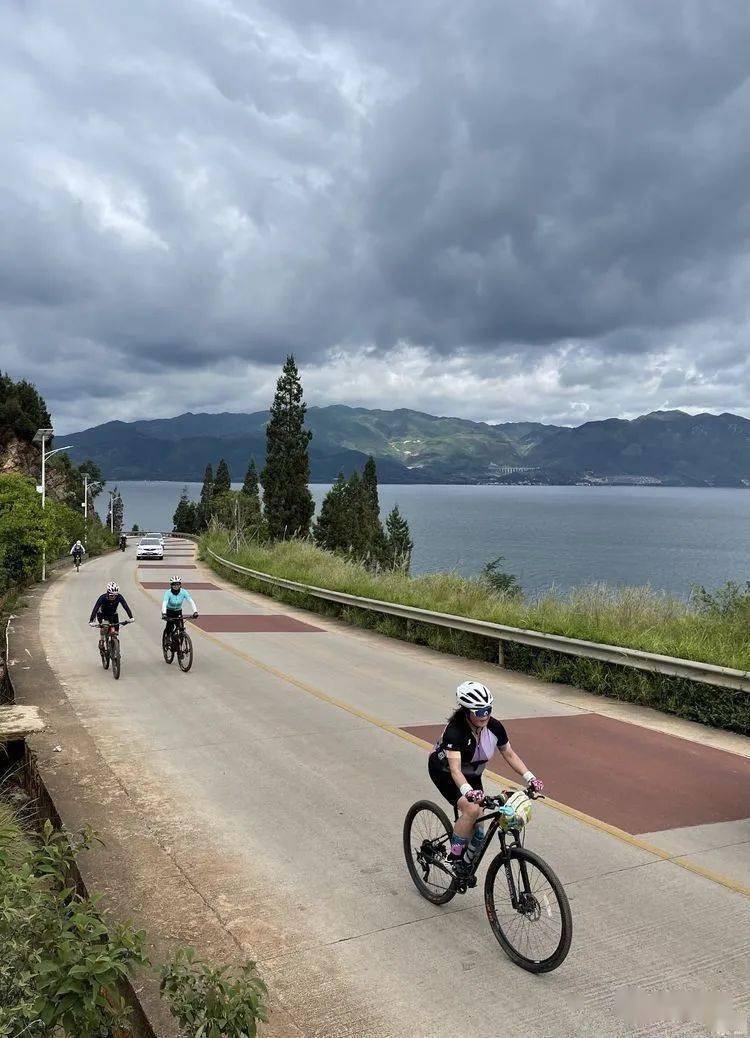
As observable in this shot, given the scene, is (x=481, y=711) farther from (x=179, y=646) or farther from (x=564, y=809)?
(x=179, y=646)

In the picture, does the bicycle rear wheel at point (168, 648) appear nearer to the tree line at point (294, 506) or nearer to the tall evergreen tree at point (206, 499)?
the tree line at point (294, 506)

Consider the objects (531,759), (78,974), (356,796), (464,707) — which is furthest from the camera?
(531,759)

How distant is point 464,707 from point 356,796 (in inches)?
114

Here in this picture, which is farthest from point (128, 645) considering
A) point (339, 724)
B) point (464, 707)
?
point (464, 707)

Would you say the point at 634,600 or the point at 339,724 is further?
the point at 634,600

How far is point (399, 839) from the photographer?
6684 mm

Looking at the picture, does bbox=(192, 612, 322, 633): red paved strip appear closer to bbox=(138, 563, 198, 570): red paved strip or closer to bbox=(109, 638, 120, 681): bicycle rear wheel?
bbox=(109, 638, 120, 681): bicycle rear wheel

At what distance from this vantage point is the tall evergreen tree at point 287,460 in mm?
43875

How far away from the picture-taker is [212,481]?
133m

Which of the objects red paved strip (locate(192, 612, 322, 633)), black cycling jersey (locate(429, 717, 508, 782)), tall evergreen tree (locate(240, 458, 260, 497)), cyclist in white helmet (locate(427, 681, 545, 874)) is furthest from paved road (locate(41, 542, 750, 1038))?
tall evergreen tree (locate(240, 458, 260, 497))

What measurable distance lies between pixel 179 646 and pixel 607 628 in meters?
7.60

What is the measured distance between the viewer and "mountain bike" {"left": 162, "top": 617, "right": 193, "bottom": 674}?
1424 centimetres

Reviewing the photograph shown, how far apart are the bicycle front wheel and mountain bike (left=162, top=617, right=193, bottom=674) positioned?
9913mm

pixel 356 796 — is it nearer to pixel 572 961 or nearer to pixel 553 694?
pixel 572 961
